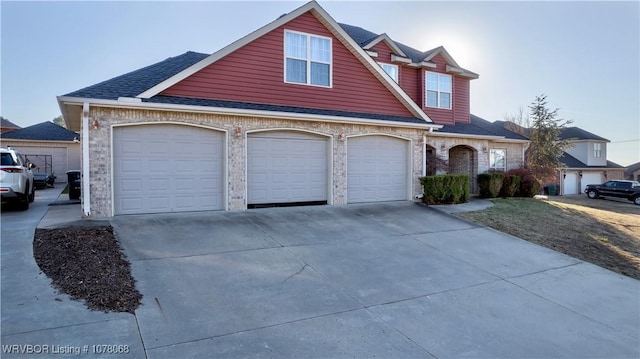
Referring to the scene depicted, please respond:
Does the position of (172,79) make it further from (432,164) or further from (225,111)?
(432,164)

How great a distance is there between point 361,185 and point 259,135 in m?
4.12

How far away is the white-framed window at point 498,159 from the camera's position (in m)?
19.0

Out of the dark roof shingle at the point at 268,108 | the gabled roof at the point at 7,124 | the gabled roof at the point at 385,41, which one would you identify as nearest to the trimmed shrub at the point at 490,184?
the dark roof shingle at the point at 268,108

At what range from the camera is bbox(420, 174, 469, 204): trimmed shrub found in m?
13.3

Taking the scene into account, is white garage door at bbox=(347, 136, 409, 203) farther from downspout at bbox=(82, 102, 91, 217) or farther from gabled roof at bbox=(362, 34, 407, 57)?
downspout at bbox=(82, 102, 91, 217)

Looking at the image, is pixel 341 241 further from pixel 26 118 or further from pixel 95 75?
pixel 26 118

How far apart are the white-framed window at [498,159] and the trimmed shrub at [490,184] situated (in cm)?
251

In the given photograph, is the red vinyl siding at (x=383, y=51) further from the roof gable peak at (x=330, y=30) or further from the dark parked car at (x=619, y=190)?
the dark parked car at (x=619, y=190)

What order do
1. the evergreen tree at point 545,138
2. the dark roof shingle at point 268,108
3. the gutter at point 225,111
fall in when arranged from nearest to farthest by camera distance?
the gutter at point 225,111 < the dark roof shingle at point 268,108 < the evergreen tree at point 545,138

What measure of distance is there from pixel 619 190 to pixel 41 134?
39.5 m

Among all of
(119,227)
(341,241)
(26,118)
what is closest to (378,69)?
(341,241)

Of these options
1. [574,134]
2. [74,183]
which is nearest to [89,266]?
[74,183]

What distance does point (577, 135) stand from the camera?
36.2m

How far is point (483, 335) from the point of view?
4676 millimetres
